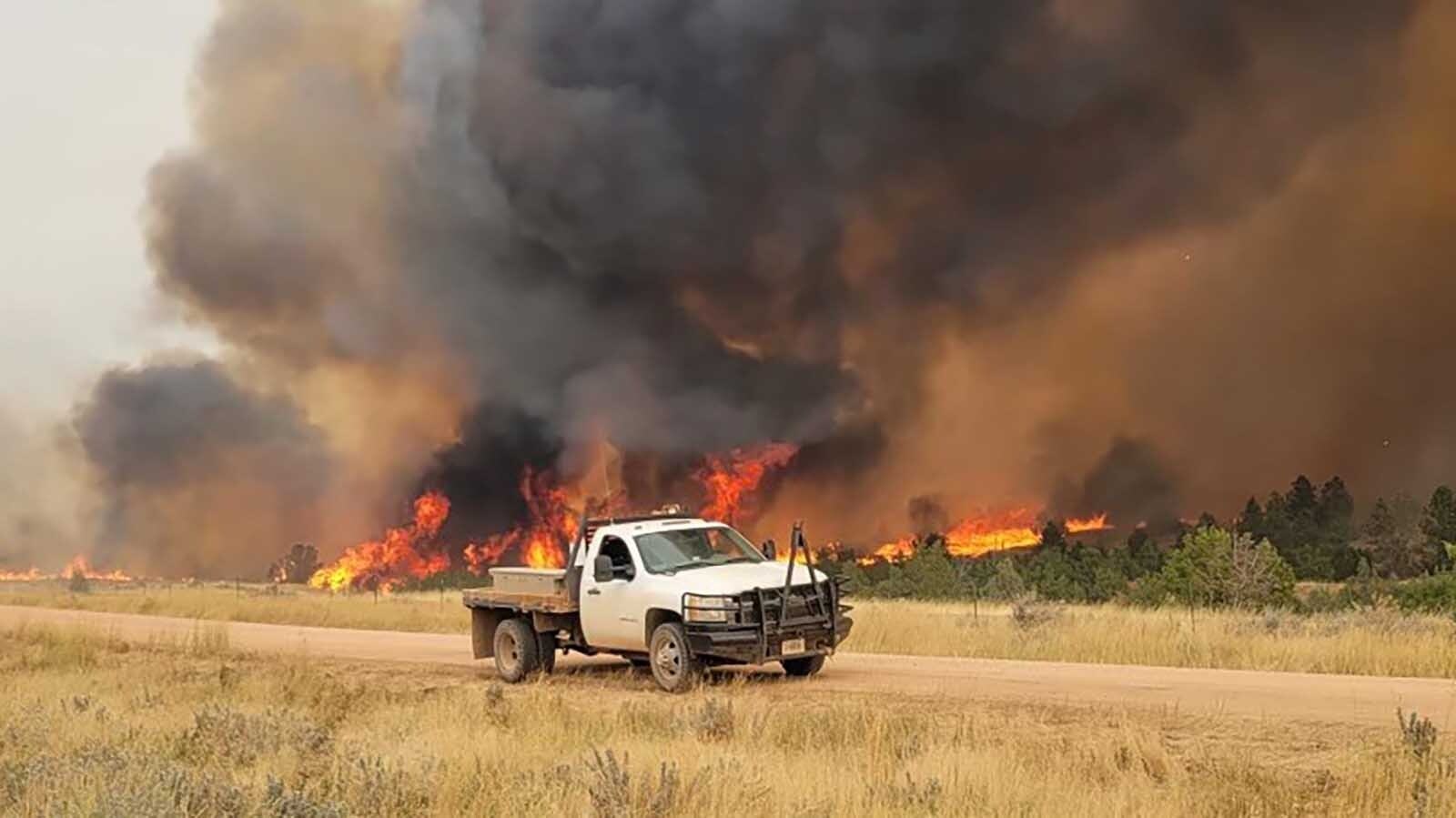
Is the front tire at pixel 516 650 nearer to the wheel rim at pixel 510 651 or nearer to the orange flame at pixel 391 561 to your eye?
the wheel rim at pixel 510 651

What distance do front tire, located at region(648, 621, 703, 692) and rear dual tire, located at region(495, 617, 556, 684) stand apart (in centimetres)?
220

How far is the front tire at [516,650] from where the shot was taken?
16766mm

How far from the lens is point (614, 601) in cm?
1574

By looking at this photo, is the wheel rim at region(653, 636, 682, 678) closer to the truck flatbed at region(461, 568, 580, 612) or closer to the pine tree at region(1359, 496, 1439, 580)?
the truck flatbed at region(461, 568, 580, 612)

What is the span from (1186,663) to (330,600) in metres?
28.0

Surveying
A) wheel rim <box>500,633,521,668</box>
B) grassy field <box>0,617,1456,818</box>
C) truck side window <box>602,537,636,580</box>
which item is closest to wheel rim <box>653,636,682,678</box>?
grassy field <box>0,617,1456,818</box>

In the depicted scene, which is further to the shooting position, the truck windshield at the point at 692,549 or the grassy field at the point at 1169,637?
the grassy field at the point at 1169,637

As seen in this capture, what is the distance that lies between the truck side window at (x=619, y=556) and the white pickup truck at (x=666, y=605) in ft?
0.03

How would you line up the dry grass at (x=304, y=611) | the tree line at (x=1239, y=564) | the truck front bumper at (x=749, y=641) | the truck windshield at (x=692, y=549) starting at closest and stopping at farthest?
the truck front bumper at (x=749, y=641) → the truck windshield at (x=692, y=549) → the dry grass at (x=304, y=611) → the tree line at (x=1239, y=564)

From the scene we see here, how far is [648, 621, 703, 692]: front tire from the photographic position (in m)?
14.5

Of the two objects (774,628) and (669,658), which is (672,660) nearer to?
(669,658)

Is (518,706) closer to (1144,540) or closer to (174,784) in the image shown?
(174,784)

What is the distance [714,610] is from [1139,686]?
4.49 m

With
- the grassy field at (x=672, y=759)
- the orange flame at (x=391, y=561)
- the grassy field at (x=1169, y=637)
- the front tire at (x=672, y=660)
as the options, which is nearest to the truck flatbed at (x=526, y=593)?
the front tire at (x=672, y=660)
